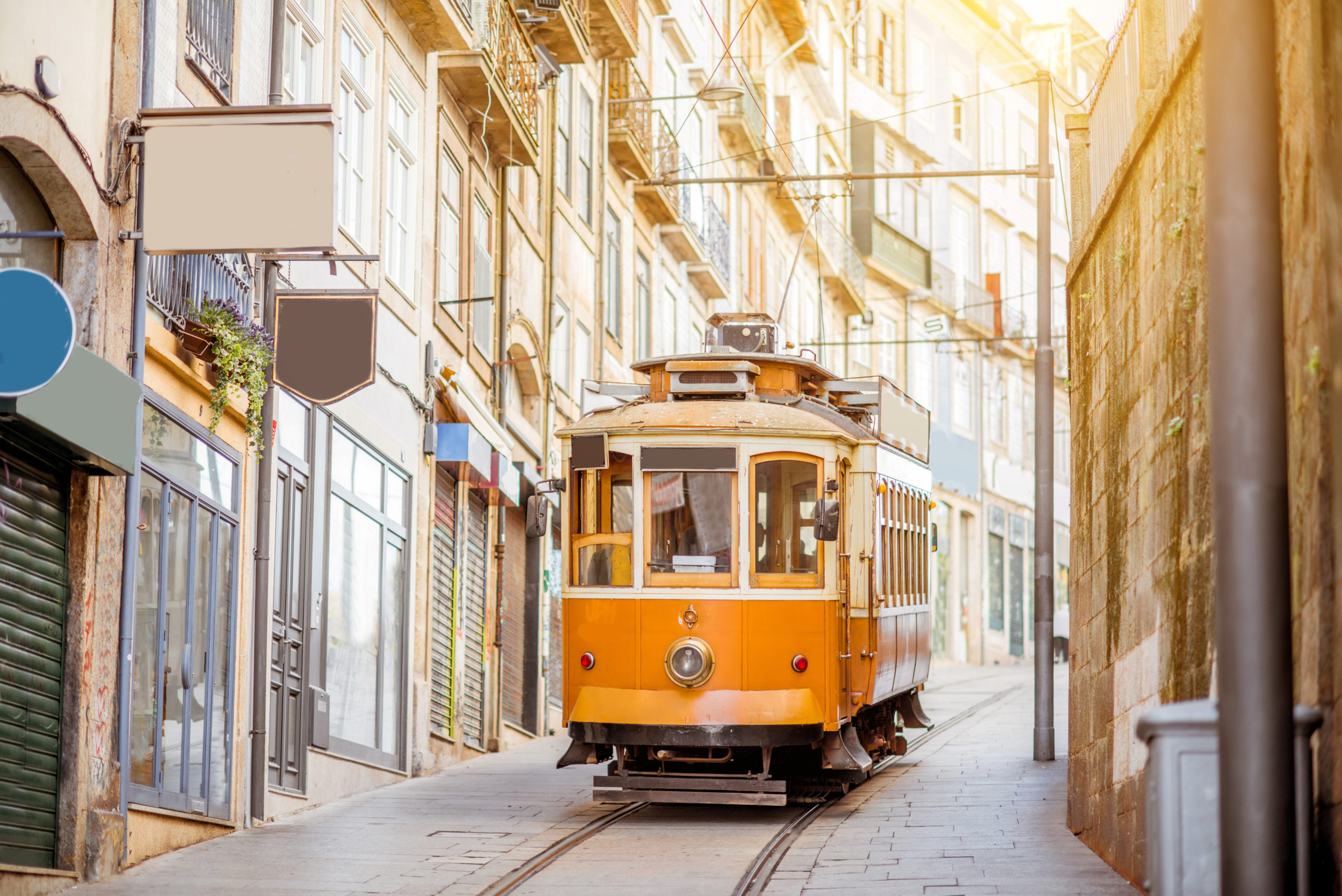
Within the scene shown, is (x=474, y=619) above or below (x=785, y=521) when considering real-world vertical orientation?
below

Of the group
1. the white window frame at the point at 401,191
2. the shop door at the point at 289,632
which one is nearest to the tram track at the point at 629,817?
the shop door at the point at 289,632

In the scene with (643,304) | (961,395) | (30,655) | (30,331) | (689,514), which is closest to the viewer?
(30,331)

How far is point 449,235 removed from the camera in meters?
19.5

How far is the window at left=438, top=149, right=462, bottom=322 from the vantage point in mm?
19062

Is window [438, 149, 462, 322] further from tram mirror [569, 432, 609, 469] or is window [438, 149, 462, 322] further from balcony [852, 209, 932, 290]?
balcony [852, 209, 932, 290]

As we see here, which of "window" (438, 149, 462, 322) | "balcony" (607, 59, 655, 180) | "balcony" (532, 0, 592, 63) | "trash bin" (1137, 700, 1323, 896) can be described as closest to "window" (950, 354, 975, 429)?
"balcony" (607, 59, 655, 180)

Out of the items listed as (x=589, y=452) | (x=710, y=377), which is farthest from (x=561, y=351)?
(x=589, y=452)

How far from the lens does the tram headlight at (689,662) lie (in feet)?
42.9

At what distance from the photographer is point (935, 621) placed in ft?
147

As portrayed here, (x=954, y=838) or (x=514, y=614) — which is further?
(x=514, y=614)

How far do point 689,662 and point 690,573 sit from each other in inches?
25.8

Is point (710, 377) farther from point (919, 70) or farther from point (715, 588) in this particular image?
point (919, 70)

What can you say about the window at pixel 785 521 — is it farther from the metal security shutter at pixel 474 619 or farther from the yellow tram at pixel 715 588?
the metal security shutter at pixel 474 619

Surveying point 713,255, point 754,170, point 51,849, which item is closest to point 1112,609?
point 51,849
